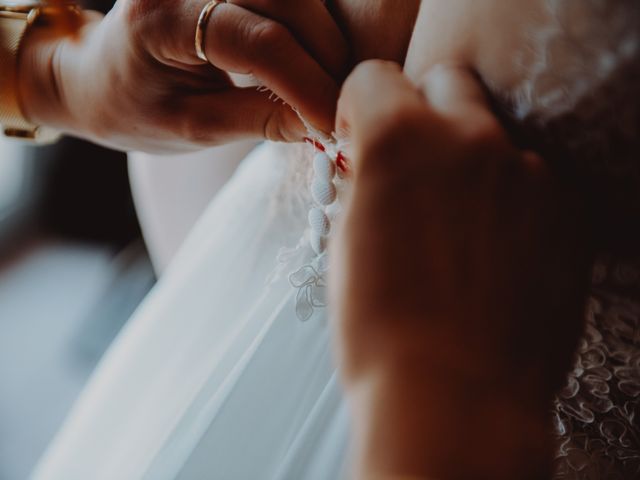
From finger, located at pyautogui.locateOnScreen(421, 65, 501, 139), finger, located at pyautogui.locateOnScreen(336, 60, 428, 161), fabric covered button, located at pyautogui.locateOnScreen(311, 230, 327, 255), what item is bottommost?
fabric covered button, located at pyautogui.locateOnScreen(311, 230, 327, 255)

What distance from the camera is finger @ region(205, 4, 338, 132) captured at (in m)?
0.42

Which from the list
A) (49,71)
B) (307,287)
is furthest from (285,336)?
(49,71)

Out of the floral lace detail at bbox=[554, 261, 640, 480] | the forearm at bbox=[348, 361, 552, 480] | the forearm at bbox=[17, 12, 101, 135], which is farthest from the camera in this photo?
the forearm at bbox=[17, 12, 101, 135]

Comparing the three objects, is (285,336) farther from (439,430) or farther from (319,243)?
(439,430)

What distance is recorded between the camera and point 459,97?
0.30 meters

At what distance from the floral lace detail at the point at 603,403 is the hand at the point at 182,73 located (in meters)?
0.23

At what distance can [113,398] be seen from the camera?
1.87ft

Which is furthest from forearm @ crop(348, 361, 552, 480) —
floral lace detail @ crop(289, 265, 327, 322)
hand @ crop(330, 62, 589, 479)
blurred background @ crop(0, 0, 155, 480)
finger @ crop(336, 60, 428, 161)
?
blurred background @ crop(0, 0, 155, 480)

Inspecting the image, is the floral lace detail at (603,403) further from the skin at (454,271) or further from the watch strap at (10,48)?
the watch strap at (10,48)

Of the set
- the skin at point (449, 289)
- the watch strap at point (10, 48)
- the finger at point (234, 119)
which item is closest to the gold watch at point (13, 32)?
the watch strap at point (10, 48)

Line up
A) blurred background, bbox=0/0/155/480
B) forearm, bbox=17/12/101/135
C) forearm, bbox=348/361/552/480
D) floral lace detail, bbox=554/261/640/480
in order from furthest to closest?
blurred background, bbox=0/0/155/480, forearm, bbox=17/12/101/135, floral lace detail, bbox=554/261/640/480, forearm, bbox=348/361/552/480

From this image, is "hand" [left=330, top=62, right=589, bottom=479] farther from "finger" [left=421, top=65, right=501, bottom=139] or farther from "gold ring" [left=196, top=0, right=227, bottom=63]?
"gold ring" [left=196, top=0, right=227, bottom=63]

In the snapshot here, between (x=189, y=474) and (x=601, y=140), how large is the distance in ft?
1.20

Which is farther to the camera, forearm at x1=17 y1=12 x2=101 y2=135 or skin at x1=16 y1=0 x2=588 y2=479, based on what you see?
forearm at x1=17 y1=12 x2=101 y2=135
